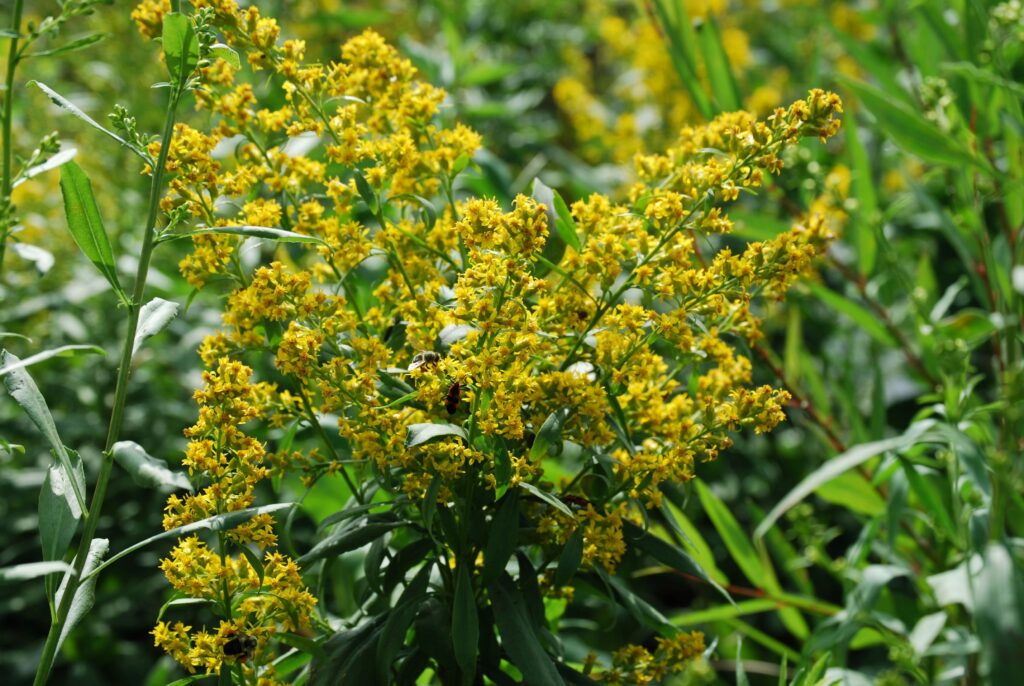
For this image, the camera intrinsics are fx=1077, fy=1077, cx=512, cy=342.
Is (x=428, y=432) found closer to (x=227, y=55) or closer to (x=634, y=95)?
(x=227, y=55)

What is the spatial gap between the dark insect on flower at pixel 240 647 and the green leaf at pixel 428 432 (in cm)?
26

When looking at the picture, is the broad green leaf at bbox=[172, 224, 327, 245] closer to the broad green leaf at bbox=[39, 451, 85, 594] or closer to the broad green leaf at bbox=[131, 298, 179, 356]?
the broad green leaf at bbox=[131, 298, 179, 356]

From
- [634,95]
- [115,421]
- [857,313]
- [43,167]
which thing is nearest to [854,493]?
[857,313]

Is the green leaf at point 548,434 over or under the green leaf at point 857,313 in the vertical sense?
under

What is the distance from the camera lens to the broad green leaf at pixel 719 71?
1794 mm

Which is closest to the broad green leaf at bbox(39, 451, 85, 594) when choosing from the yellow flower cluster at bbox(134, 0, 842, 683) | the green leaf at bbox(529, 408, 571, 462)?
the yellow flower cluster at bbox(134, 0, 842, 683)

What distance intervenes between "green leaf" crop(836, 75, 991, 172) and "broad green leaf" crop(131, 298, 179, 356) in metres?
0.89

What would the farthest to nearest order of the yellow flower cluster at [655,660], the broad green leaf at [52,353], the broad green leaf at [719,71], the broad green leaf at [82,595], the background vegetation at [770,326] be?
the broad green leaf at [719,71] < the background vegetation at [770,326] < the yellow flower cluster at [655,660] < the broad green leaf at [82,595] < the broad green leaf at [52,353]

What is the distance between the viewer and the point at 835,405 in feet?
9.29

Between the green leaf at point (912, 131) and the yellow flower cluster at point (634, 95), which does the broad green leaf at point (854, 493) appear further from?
the yellow flower cluster at point (634, 95)

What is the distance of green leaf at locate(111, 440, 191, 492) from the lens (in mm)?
1049

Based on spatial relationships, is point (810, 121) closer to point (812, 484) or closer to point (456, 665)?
point (812, 484)

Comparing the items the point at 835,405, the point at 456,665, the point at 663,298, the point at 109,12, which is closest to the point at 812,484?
the point at 663,298

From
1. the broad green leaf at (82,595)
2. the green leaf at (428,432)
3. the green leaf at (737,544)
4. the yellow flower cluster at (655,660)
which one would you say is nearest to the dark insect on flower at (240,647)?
the broad green leaf at (82,595)
